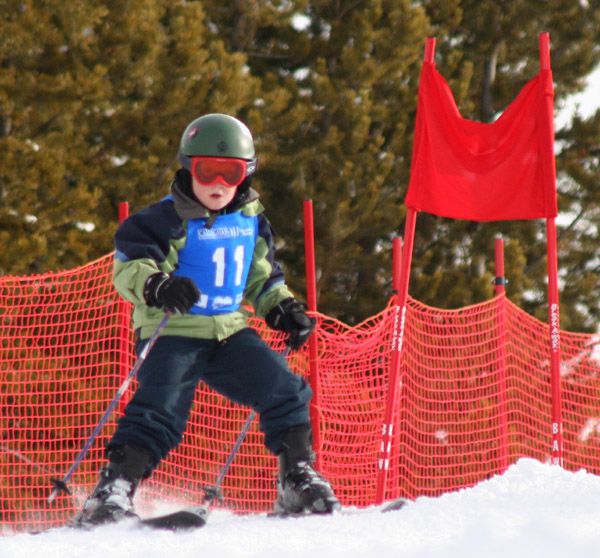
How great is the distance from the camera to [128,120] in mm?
13914

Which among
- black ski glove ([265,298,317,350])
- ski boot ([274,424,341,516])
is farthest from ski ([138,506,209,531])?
black ski glove ([265,298,317,350])

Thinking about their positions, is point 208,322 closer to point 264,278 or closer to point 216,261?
point 216,261

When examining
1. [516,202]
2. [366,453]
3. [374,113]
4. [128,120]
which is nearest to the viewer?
[516,202]

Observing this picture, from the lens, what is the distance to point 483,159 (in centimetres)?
645

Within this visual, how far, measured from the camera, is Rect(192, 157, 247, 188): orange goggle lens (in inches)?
186

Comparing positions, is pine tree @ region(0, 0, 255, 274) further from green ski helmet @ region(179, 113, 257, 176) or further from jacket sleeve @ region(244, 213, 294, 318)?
green ski helmet @ region(179, 113, 257, 176)

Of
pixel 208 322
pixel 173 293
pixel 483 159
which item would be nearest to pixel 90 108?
pixel 483 159

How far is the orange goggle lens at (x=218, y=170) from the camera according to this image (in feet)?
15.5

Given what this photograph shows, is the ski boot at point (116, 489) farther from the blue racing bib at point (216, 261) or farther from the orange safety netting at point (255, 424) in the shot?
the orange safety netting at point (255, 424)

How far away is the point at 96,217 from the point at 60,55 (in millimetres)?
1667

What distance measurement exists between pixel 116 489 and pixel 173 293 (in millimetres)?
690

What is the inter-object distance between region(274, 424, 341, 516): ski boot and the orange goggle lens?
934mm

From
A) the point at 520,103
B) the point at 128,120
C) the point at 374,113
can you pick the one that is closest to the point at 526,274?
the point at 374,113

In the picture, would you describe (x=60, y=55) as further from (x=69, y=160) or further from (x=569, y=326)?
(x=569, y=326)
